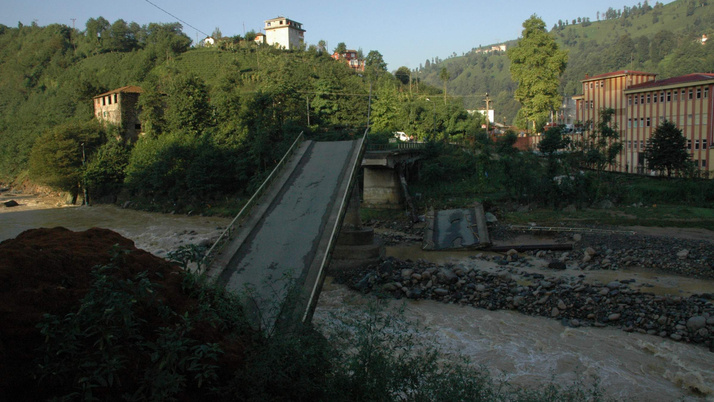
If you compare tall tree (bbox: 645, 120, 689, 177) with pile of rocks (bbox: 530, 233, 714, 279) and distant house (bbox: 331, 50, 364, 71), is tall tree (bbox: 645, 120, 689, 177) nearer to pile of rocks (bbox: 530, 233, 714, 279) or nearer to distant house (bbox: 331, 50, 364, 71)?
pile of rocks (bbox: 530, 233, 714, 279)

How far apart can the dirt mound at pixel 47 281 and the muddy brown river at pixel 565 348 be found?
4185 millimetres

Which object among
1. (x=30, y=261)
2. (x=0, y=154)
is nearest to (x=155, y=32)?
(x=0, y=154)

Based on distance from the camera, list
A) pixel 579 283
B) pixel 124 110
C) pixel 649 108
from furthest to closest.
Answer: pixel 124 110 → pixel 649 108 → pixel 579 283

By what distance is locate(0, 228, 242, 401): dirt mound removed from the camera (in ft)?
16.0

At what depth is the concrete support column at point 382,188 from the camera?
31.7 m

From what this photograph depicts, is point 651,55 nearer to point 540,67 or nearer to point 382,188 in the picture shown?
point 540,67

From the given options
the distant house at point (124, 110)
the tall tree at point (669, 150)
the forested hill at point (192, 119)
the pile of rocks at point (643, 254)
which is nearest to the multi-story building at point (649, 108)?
the tall tree at point (669, 150)

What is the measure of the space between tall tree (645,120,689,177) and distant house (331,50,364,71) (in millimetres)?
64449

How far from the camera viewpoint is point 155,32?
297 ft

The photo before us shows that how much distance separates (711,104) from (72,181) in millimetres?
54522

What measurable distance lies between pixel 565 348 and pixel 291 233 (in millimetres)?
7222

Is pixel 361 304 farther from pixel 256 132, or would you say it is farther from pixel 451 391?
pixel 256 132

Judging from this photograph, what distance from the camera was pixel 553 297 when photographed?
13.8 metres

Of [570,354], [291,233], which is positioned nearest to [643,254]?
[570,354]
